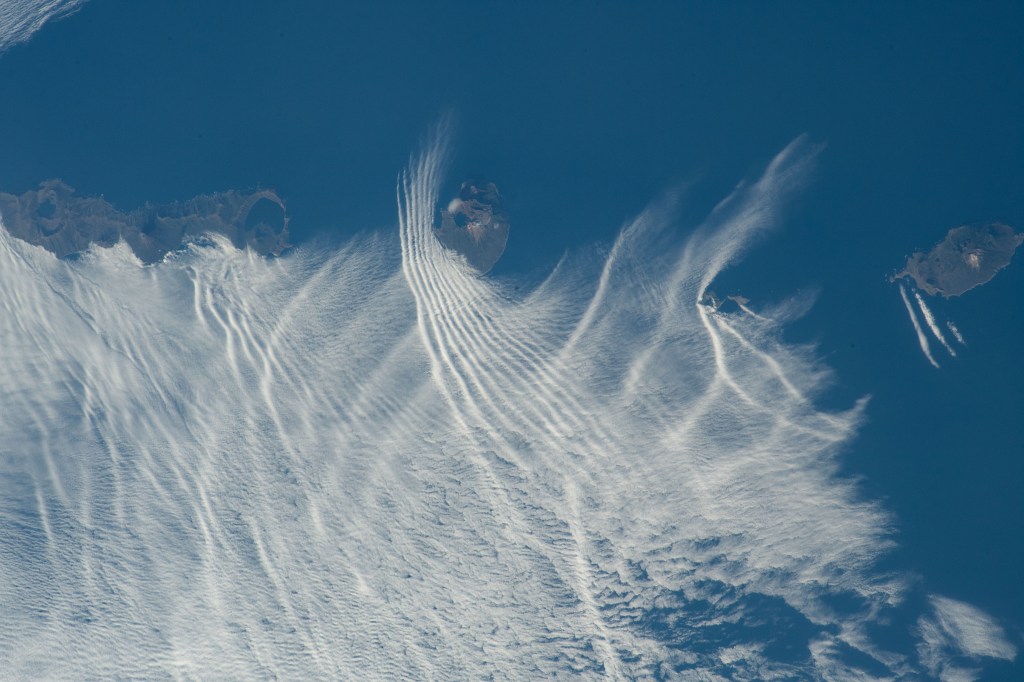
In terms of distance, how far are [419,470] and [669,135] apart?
1.66 m

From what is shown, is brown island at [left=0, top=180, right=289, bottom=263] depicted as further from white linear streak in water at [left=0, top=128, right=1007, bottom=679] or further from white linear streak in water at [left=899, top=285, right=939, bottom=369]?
white linear streak in water at [left=899, top=285, right=939, bottom=369]

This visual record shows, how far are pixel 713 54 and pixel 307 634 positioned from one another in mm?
2791

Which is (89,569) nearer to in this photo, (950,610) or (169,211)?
(169,211)

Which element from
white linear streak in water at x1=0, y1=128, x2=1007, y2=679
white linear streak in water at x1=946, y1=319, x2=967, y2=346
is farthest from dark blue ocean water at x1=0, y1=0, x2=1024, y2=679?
white linear streak in water at x1=0, y1=128, x2=1007, y2=679

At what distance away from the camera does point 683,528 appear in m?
2.71

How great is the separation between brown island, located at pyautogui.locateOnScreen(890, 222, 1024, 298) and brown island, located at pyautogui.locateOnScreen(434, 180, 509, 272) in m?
1.59

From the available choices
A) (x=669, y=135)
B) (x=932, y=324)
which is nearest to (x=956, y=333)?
(x=932, y=324)

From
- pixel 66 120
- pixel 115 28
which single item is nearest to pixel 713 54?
pixel 115 28

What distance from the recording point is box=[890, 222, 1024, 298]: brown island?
106 inches

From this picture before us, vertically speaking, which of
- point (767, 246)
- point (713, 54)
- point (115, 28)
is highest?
point (115, 28)

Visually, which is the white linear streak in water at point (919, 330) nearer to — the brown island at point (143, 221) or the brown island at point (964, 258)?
the brown island at point (964, 258)

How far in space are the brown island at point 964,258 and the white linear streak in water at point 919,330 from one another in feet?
0.22

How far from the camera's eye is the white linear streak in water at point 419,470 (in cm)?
270

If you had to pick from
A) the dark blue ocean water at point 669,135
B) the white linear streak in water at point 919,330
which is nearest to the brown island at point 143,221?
the dark blue ocean water at point 669,135
